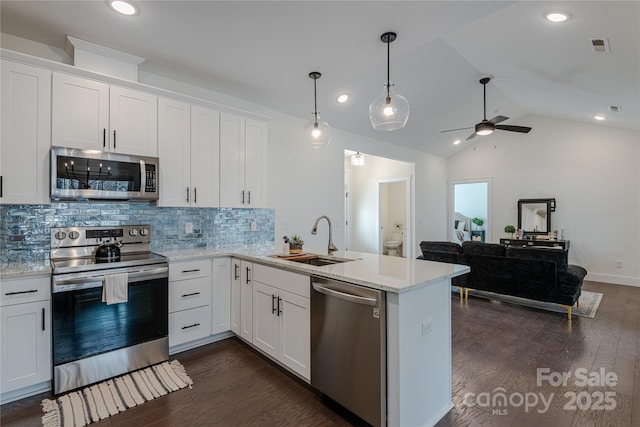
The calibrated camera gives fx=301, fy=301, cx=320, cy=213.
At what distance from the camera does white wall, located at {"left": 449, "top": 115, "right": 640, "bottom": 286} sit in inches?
222

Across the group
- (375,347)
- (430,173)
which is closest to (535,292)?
(375,347)

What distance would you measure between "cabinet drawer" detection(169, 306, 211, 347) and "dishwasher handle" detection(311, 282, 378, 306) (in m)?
1.45

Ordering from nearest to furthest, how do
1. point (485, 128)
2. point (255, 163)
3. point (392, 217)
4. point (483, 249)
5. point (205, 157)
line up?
point (205, 157)
point (255, 163)
point (483, 249)
point (485, 128)
point (392, 217)

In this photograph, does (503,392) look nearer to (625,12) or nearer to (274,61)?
(625,12)

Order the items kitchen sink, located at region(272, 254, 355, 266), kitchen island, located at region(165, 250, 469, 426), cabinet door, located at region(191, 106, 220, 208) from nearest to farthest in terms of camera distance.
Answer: kitchen island, located at region(165, 250, 469, 426) < kitchen sink, located at region(272, 254, 355, 266) < cabinet door, located at region(191, 106, 220, 208)

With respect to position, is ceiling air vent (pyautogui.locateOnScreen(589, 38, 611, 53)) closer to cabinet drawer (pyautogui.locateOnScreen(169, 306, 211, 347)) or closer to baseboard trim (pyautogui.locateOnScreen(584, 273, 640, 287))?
cabinet drawer (pyautogui.locateOnScreen(169, 306, 211, 347))

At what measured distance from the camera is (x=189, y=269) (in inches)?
113

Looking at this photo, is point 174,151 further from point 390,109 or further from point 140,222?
point 390,109

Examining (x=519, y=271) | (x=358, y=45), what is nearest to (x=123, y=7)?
(x=358, y=45)

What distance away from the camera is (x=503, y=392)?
228 cm

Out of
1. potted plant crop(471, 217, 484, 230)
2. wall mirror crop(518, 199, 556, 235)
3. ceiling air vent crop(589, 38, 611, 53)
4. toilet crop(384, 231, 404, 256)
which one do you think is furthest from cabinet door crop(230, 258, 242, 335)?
potted plant crop(471, 217, 484, 230)

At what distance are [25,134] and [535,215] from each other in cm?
826

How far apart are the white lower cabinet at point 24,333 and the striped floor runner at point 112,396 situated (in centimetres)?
23

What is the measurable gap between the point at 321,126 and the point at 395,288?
1.92m
